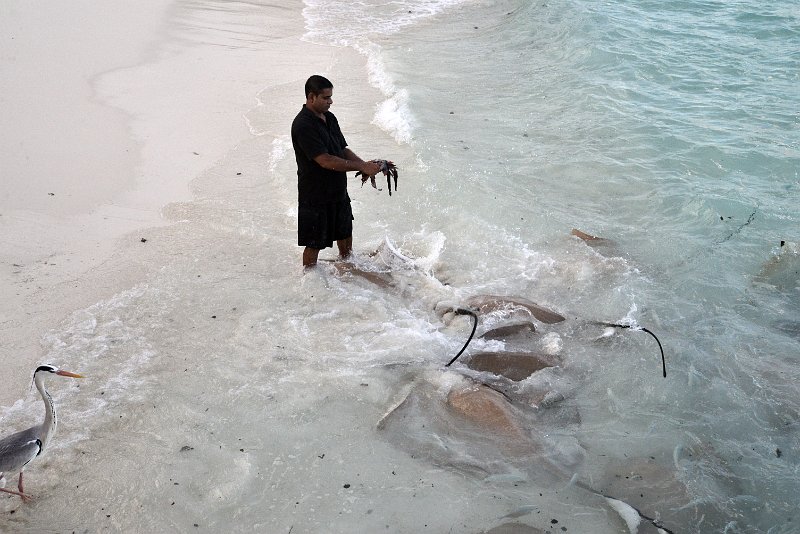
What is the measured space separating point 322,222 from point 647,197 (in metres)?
4.33

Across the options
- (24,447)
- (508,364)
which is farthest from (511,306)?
(24,447)

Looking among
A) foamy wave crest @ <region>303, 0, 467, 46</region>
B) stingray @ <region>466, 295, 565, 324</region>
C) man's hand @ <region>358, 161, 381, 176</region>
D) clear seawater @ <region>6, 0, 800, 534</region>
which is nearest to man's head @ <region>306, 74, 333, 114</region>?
man's hand @ <region>358, 161, 381, 176</region>

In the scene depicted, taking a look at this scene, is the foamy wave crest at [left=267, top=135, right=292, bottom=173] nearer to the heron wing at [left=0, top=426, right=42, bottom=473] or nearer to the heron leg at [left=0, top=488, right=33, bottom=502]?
the heron wing at [left=0, top=426, right=42, bottom=473]

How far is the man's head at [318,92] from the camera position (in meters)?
4.62

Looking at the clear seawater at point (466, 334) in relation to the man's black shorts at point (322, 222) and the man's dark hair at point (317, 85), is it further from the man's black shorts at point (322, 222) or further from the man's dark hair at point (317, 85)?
the man's dark hair at point (317, 85)

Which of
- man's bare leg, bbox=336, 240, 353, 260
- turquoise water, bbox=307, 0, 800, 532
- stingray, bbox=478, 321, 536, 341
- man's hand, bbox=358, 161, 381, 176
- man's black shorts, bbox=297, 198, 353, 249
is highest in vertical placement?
man's hand, bbox=358, 161, 381, 176

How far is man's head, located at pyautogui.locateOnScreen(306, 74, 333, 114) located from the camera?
4621 millimetres

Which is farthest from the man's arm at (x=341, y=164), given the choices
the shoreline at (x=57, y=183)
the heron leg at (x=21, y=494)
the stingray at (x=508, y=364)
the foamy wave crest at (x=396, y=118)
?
the foamy wave crest at (x=396, y=118)

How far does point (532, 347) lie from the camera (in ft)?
16.2

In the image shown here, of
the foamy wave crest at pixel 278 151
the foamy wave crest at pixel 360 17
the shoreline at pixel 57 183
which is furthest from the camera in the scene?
the foamy wave crest at pixel 360 17

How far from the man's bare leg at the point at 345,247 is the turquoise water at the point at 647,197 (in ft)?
2.90

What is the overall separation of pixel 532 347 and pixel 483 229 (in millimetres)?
2167

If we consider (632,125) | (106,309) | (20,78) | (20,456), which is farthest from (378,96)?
(20,456)

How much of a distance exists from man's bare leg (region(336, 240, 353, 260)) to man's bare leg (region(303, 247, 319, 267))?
233 millimetres
